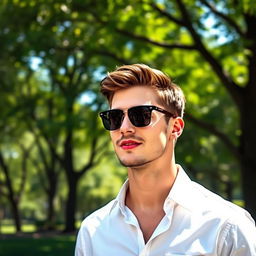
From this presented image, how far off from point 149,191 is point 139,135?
0.88ft

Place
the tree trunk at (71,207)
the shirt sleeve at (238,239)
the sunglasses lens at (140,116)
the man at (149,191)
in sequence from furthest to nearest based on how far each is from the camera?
the tree trunk at (71,207) → the sunglasses lens at (140,116) → the man at (149,191) → the shirt sleeve at (238,239)

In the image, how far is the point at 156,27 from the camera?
48.1 ft

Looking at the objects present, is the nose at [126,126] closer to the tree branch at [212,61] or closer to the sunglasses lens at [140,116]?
the sunglasses lens at [140,116]

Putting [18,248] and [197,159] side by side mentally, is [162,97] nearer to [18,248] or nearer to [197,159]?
[18,248]

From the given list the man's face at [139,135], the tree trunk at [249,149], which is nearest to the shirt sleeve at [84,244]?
the man's face at [139,135]

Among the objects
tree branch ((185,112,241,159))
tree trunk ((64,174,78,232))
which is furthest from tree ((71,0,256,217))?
tree trunk ((64,174,78,232))

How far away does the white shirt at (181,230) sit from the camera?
7.09 ft

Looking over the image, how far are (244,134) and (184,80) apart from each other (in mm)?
2489

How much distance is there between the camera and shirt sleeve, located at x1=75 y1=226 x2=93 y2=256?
246 cm

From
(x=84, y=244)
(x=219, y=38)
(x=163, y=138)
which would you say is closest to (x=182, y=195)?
(x=163, y=138)

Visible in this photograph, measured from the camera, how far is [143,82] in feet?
8.11

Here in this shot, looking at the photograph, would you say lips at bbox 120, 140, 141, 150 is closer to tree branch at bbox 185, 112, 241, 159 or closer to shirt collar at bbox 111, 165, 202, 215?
shirt collar at bbox 111, 165, 202, 215

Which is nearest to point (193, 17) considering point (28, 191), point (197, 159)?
point (197, 159)

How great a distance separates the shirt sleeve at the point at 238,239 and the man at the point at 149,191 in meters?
0.04
